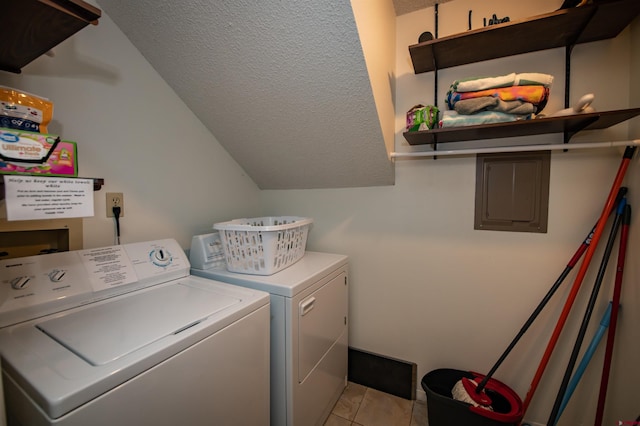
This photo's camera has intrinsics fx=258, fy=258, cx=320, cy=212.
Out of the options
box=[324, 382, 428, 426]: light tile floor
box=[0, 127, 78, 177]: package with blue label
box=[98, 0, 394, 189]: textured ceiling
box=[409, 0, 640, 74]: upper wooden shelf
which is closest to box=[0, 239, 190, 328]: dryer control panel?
box=[0, 127, 78, 177]: package with blue label

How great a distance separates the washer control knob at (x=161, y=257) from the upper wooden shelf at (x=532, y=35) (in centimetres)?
162

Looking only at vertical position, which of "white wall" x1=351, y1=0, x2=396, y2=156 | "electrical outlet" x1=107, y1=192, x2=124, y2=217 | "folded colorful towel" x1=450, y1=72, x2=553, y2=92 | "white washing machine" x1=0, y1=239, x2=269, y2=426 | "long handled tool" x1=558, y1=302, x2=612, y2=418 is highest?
"white wall" x1=351, y1=0, x2=396, y2=156

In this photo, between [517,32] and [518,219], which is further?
[518,219]

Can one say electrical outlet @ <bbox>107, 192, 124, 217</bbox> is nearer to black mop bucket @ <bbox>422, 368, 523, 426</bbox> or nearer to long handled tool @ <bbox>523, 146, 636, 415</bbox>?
black mop bucket @ <bbox>422, 368, 523, 426</bbox>

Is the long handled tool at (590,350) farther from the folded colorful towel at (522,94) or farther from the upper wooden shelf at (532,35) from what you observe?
the upper wooden shelf at (532,35)

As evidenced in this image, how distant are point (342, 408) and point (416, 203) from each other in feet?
4.56

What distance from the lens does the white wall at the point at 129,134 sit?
3.56ft

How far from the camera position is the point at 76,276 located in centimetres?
97

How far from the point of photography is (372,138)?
4.76 ft

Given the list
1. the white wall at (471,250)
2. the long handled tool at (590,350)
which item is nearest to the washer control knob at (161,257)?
the white wall at (471,250)

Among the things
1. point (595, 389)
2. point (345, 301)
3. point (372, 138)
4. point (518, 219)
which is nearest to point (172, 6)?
point (372, 138)

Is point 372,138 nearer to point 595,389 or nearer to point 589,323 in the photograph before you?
point 589,323

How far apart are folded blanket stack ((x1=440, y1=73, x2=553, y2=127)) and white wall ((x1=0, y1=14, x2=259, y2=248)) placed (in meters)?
1.49

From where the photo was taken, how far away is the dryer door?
1.22m
